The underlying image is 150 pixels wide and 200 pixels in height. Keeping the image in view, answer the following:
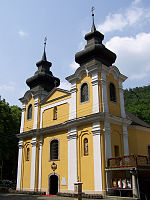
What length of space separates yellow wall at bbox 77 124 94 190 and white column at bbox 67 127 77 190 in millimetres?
393

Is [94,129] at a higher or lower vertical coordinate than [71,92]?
lower

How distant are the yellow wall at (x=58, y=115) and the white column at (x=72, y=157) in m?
1.84

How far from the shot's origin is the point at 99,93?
18.0 meters

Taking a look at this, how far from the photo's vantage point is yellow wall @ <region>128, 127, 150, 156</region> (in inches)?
788

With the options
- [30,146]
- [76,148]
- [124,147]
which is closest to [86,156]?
[76,148]

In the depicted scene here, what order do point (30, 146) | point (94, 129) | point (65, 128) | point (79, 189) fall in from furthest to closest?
point (30, 146), point (65, 128), point (94, 129), point (79, 189)

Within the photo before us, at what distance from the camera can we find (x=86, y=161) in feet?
56.4

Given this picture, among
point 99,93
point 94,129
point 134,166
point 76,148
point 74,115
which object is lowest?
point 134,166

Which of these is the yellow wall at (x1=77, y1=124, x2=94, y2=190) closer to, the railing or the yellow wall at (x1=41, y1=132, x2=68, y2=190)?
the railing

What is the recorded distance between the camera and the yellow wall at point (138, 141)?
65.7ft

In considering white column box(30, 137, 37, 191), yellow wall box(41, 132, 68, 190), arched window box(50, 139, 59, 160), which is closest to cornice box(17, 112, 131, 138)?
yellow wall box(41, 132, 68, 190)

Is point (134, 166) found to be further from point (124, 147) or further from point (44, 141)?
point (44, 141)

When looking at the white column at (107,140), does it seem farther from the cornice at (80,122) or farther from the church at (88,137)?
the cornice at (80,122)

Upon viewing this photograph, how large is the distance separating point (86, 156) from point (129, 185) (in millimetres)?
3993
